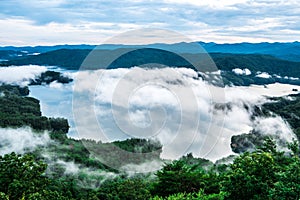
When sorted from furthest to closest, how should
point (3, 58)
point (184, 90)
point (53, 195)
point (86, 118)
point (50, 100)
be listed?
point (3, 58)
point (50, 100)
point (184, 90)
point (86, 118)
point (53, 195)

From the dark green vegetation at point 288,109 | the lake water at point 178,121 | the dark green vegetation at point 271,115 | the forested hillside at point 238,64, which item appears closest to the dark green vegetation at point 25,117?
the lake water at point 178,121

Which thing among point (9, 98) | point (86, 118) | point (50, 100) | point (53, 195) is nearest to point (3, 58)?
point (50, 100)

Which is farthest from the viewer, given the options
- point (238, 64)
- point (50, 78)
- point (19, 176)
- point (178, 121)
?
point (238, 64)

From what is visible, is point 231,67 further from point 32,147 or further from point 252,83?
point 32,147

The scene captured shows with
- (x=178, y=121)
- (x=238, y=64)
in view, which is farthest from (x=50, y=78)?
(x=178, y=121)

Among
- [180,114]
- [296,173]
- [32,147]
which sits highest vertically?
[296,173]

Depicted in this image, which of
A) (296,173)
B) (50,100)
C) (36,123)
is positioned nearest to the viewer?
(296,173)

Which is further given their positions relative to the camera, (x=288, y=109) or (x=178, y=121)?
(x=288, y=109)

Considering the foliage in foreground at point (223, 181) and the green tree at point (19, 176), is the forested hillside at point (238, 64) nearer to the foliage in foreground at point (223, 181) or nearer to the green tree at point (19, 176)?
the foliage in foreground at point (223, 181)

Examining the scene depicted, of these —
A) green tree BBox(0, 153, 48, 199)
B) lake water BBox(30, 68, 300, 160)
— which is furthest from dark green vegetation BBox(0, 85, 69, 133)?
green tree BBox(0, 153, 48, 199)

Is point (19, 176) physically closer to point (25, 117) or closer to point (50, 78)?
point (25, 117)

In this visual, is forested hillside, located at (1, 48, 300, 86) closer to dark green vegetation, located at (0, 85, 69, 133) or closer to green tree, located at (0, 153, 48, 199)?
dark green vegetation, located at (0, 85, 69, 133)
